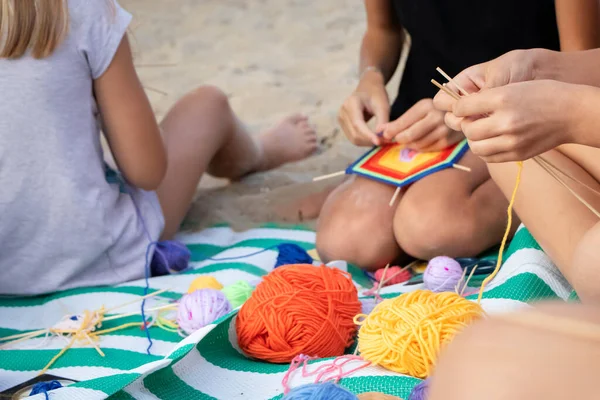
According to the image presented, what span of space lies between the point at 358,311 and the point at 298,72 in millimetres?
1879

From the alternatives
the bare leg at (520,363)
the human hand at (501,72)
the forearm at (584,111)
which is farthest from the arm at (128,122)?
the bare leg at (520,363)

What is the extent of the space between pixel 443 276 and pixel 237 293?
38 centimetres

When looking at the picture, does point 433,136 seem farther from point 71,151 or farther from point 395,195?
point 71,151

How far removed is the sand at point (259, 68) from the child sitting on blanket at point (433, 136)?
0.33m

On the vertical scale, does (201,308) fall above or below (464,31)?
below

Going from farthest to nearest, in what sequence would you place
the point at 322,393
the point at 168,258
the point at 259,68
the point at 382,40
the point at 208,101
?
the point at 259,68, the point at 208,101, the point at 382,40, the point at 168,258, the point at 322,393

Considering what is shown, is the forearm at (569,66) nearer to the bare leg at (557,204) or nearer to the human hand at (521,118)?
the bare leg at (557,204)

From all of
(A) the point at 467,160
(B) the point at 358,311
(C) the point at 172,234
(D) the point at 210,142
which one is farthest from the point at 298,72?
(B) the point at 358,311

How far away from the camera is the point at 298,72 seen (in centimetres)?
304

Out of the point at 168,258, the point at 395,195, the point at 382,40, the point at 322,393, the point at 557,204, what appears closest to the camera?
the point at 322,393

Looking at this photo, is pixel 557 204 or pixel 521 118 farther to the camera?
pixel 557 204

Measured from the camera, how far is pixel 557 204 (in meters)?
1.17

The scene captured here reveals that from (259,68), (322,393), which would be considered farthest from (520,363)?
(259,68)

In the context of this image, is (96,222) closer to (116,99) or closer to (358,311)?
(116,99)
